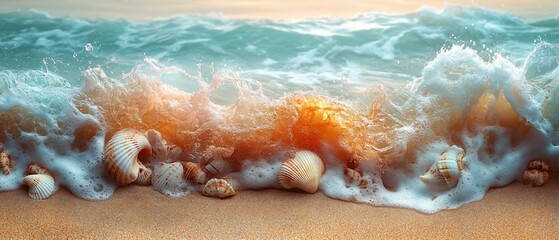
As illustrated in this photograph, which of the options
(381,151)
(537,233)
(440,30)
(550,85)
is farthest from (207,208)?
(440,30)

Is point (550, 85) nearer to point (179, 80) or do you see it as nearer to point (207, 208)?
point (207, 208)

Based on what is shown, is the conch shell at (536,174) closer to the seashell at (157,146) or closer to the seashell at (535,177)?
the seashell at (535,177)

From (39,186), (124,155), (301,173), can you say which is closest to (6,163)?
(39,186)

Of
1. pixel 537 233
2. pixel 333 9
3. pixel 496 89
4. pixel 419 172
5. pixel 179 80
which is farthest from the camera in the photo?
pixel 333 9

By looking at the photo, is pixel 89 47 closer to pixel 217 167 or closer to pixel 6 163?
pixel 6 163

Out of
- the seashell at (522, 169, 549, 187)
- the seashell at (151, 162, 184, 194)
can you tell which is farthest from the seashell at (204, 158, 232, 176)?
the seashell at (522, 169, 549, 187)

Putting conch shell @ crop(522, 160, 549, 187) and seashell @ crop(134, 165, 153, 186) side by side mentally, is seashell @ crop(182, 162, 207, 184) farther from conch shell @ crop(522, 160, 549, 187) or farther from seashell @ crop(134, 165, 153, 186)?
conch shell @ crop(522, 160, 549, 187)

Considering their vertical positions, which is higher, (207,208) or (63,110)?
(63,110)
